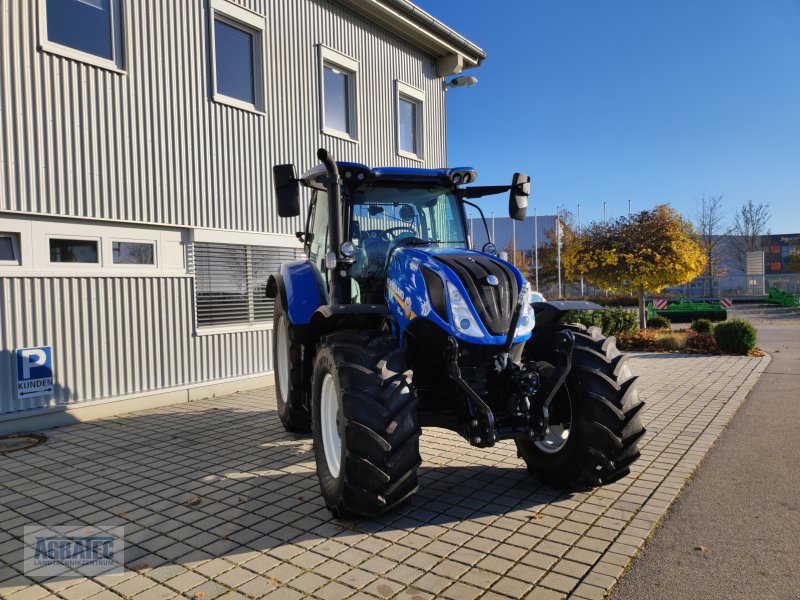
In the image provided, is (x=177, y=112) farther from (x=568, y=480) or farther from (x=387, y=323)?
(x=568, y=480)

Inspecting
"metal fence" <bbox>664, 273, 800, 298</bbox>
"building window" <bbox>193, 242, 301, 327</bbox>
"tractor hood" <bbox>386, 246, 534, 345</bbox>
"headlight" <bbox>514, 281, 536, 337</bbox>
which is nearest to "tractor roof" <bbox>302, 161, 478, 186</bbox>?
"tractor hood" <bbox>386, 246, 534, 345</bbox>

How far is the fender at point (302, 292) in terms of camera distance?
17.8 ft

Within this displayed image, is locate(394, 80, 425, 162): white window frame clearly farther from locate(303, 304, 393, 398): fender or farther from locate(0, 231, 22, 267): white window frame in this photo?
locate(303, 304, 393, 398): fender

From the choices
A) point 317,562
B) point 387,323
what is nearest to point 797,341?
point 387,323

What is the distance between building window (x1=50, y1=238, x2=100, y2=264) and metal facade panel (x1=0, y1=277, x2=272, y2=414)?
228mm

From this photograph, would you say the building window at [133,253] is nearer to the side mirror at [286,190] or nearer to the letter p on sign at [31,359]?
the letter p on sign at [31,359]

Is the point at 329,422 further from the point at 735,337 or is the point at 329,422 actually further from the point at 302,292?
the point at 735,337

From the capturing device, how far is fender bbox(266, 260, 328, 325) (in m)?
5.41

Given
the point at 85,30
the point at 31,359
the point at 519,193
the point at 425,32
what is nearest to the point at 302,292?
the point at 519,193

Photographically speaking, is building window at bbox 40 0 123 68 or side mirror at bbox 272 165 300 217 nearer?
side mirror at bbox 272 165 300 217

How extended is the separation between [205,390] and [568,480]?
19.3ft

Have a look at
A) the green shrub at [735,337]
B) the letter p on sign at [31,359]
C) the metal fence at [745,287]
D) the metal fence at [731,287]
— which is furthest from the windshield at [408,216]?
the metal fence at [745,287]

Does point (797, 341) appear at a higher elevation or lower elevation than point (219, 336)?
lower

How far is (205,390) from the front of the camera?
28.0ft
